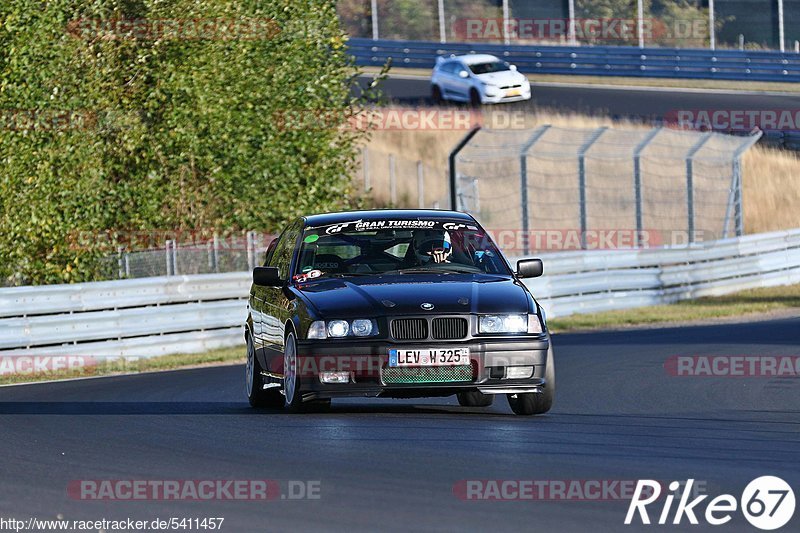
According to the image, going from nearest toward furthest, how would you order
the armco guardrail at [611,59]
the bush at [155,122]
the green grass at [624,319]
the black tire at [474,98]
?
the green grass at [624,319] → the bush at [155,122] → the armco guardrail at [611,59] → the black tire at [474,98]

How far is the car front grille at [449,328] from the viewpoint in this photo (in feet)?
34.9

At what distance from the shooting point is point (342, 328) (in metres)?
10.7

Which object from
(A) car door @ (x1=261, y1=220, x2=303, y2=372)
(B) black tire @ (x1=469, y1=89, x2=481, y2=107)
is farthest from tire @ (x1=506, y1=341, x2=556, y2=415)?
(B) black tire @ (x1=469, y1=89, x2=481, y2=107)

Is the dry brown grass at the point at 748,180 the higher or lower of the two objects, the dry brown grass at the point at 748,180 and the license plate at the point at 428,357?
the lower

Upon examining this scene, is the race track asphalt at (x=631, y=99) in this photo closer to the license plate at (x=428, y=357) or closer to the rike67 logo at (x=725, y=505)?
the license plate at (x=428, y=357)

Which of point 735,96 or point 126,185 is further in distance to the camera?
point 735,96

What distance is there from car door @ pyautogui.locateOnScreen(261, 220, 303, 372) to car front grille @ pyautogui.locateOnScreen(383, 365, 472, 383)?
1.04 meters

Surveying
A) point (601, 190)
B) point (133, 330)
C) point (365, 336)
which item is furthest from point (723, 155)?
point (365, 336)

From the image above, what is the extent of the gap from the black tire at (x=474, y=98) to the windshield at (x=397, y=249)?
1247 inches

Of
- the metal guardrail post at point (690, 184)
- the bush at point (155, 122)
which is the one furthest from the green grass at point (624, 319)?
the bush at point (155, 122)

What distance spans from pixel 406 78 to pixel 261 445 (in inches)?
1637

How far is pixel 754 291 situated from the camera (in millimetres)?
28156

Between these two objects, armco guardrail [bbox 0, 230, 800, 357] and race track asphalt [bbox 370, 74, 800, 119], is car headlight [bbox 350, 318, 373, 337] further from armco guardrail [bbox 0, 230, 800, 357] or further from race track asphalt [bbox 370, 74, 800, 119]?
race track asphalt [bbox 370, 74, 800, 119]

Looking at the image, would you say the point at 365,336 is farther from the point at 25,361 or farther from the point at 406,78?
the point at 406,78
